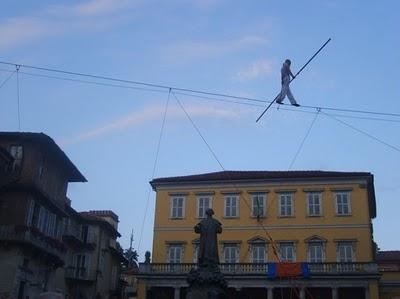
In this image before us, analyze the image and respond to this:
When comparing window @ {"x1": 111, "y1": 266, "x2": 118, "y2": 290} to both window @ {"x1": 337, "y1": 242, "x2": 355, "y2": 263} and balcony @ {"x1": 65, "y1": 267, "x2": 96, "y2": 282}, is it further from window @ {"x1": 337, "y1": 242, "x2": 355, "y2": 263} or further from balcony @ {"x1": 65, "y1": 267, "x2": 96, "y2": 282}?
window @ {"x1": 337, "y1": 242, "x2": 355, "y2": 263}

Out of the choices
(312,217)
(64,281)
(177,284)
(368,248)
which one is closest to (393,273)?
(368,248)

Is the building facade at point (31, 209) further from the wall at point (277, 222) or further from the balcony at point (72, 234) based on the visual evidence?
the wall at point (277, 222)

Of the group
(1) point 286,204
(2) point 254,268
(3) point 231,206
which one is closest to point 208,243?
(2) point 254,268

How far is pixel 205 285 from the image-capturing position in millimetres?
16156

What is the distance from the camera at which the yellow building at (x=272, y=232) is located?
133ft

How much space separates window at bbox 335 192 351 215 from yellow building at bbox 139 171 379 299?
0.07 meters

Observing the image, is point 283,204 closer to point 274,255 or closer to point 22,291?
point 274,255

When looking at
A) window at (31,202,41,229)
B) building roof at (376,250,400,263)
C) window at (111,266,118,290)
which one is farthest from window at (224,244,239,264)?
building roof at (376,250,400,263)

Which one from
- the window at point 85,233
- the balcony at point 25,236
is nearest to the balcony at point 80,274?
the window at point 85,233

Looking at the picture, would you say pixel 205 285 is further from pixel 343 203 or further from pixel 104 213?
pixel 104 213

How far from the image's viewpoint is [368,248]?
41188 mm

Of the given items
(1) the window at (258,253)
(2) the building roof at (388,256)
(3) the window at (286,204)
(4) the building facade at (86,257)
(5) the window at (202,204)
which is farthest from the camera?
(2) the building roof at (388,256)

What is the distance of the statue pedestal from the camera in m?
16.1

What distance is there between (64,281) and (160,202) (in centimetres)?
1015
